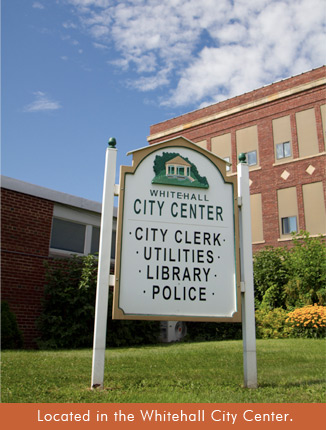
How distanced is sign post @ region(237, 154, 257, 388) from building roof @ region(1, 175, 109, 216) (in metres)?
7.38

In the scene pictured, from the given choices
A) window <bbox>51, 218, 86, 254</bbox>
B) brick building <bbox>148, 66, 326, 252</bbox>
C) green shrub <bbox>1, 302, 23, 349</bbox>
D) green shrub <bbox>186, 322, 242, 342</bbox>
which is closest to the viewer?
green shrub <bbox>1, 302, 23, 349</bbox>

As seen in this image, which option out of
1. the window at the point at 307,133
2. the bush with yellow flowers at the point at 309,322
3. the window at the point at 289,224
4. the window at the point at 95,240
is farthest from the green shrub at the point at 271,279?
the window at the point at 307,133

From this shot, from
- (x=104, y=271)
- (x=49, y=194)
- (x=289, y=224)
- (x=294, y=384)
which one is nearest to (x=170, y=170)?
(x=104, y=271)

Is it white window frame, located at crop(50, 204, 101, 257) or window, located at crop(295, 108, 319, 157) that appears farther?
window, located at crop(295, 108, 319, 157)

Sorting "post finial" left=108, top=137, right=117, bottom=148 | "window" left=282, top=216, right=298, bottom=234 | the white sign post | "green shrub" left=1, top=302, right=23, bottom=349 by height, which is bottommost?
"green shrub" left=1, top=302, right=23, bottom=349

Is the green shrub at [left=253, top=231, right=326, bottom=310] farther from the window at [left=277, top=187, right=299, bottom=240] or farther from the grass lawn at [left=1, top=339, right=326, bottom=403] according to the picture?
the grass lawn at [left=1, top=339, right=326, bottom=403]

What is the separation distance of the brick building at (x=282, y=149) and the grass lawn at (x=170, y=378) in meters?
12.8

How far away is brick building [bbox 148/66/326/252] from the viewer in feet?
67.4

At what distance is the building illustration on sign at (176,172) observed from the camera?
559cm

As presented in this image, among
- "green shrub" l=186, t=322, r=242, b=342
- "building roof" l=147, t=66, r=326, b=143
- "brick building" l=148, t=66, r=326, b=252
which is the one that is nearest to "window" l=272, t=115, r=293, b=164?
"brick building" l=148, t=66, r=326, b=252

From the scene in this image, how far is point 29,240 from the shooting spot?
38.2 feet

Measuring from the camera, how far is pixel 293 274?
601 inches

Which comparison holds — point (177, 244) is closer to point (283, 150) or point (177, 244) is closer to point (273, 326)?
point (273, 326)

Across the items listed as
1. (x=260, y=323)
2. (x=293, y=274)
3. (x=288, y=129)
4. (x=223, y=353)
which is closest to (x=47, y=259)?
(x=223, y=353)
